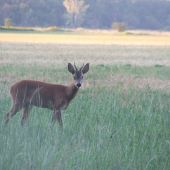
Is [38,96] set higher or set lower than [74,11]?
lower

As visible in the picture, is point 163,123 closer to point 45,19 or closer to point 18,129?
point 18,129

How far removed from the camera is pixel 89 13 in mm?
116188

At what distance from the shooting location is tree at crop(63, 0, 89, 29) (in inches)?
4286

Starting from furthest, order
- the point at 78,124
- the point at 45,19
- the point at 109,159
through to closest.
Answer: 1. the point at 45,19
2. the point at 78,124
3. the point at 109,159

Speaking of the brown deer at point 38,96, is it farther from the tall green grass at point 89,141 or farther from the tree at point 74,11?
the tree at point 74,11

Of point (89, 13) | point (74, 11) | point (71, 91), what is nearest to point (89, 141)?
point (71, 91)

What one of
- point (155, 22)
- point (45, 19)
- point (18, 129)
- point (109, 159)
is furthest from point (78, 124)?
point (155, 22)

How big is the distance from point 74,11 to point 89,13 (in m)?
8.37

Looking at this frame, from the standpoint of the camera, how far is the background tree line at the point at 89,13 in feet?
335

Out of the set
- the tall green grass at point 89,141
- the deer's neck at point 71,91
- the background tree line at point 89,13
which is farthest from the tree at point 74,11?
the tall green grass at point 89,141

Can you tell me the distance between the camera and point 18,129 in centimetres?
520

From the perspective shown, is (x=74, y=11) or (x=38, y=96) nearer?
(x=38, y=96)

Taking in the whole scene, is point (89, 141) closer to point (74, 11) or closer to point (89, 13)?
point (74, 11)

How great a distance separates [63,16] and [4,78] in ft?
340
